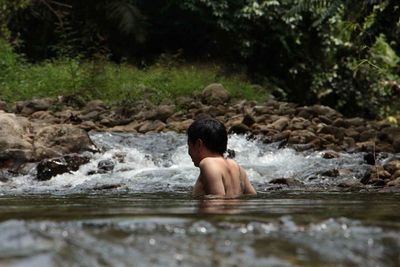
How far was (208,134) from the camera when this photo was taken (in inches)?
222

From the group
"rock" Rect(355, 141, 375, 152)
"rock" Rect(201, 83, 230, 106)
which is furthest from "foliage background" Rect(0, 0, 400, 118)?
"rock" Rect(355, 141, 375, 152)

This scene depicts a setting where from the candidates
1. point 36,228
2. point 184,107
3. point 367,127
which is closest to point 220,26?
point 184,107

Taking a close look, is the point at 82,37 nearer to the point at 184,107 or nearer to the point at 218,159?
the point at 184,107

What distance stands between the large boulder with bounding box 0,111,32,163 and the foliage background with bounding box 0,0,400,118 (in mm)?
7582

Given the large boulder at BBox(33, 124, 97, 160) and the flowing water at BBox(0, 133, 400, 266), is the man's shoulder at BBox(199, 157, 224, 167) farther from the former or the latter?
the large boulder at BBox(33, 124, 97, 160)

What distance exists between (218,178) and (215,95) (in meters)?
9.56

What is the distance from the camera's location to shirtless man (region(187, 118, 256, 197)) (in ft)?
18.1

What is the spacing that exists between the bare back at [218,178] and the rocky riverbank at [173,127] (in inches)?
90.5

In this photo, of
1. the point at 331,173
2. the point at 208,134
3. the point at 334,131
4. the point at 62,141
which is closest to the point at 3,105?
the point at 62,141

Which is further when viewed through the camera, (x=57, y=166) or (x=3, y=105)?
(x=3, y=105)

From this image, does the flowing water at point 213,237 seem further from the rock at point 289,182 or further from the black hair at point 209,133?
the rock at point 289,182

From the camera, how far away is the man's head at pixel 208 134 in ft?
18.5

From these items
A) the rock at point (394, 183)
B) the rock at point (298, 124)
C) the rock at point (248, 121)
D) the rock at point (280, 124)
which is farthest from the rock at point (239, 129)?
the rock at point (394, 183)

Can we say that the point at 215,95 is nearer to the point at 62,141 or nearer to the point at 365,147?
the point at 365,147
